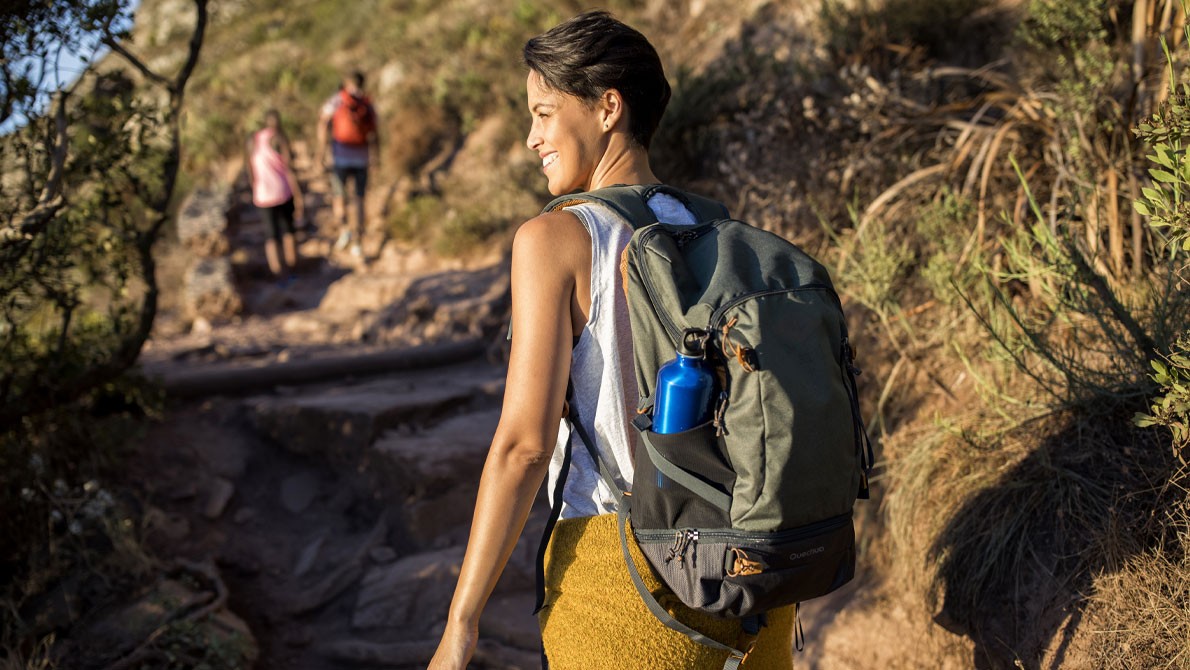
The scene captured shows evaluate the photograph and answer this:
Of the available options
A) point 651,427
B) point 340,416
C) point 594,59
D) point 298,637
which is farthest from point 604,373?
point 340,416

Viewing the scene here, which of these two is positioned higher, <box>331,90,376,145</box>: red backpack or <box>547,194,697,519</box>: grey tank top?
<box>331,90,376,145</box>: red backpack

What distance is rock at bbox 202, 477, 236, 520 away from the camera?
5074 mm

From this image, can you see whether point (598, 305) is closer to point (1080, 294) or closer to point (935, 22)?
point (1080, 294)

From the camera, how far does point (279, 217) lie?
10.1 meters

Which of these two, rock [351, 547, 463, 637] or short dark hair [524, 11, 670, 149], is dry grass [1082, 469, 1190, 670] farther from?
rock [351, 547, 463, 637]

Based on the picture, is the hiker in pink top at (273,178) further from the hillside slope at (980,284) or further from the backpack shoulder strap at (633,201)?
Result: the backpack shoulder strap at (633,201)

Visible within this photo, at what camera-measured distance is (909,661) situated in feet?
10.9

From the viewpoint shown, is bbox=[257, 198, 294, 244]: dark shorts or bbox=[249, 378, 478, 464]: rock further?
bbox=[257, 198, 294, 244]: dark shorts

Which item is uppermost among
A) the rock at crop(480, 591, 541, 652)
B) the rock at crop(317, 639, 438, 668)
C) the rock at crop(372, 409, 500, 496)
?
the rock at crop(372, 409, 500, 496)

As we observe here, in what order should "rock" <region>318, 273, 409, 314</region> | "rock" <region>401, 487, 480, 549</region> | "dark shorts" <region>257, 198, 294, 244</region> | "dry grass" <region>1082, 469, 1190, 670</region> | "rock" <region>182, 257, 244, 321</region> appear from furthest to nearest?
"dark shorts" <region>257, 198, 294, 244</region>
"rock" <region>182, 257, 244, 321</region>
"rock" <region>318, 273, 409, 314</region>
"rock" <region>401, 487, 480, 549</region>
"dry grass" <region>1082, 469, 1190, 670</region>

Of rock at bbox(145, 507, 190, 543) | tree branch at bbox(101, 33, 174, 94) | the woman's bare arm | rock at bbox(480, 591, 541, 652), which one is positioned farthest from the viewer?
rock at bbox(145, 507, 190, 543)

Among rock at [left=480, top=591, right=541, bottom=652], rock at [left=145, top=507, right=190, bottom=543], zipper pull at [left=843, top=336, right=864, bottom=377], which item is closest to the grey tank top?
zipper pull at [left=843, top=336, right=864, bottom=377]

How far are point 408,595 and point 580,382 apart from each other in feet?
10.1

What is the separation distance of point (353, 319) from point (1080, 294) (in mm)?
6815
